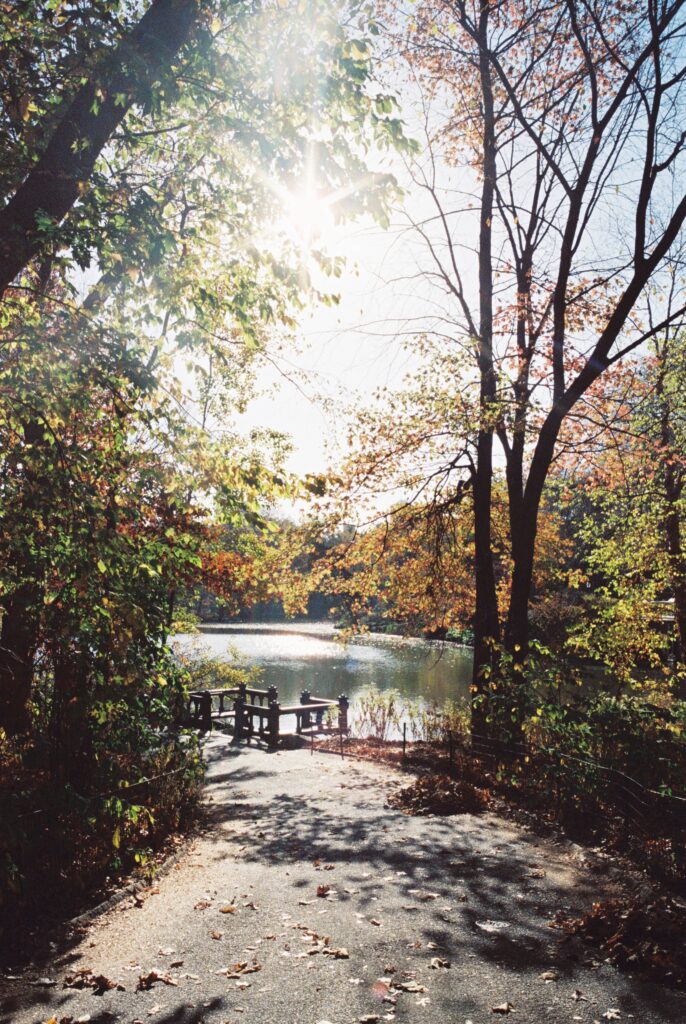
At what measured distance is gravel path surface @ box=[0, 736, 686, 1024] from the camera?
14.1 feet

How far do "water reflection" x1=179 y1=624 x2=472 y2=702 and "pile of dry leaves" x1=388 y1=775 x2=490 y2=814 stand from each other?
5.88 meters

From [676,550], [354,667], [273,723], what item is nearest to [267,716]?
[273,723]

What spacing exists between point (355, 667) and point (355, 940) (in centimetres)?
3791

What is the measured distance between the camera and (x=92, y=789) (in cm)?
665

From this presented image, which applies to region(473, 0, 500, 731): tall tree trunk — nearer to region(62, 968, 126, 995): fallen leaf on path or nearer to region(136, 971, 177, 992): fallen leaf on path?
region(136, 971, 177, 992): fallen leaf on path

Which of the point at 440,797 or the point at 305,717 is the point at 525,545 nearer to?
the point at 440,797

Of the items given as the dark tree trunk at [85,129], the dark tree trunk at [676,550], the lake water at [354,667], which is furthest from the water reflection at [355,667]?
the dark tree trunk at [85,129]

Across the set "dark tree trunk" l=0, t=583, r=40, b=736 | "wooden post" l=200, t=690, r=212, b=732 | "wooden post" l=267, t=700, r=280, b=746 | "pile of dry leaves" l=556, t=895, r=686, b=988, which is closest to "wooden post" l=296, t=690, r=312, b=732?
"wooden post" l=200, t=690, r=212, b=732

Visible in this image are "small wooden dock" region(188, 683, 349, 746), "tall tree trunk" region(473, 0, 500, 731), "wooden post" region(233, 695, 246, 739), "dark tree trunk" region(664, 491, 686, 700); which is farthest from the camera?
"wooden post" region(233, 695, 246, 739)

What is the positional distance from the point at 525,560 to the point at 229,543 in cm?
728

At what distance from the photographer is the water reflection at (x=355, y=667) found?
105 ft

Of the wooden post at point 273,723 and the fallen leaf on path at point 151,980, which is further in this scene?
the wooden post at point 273,723

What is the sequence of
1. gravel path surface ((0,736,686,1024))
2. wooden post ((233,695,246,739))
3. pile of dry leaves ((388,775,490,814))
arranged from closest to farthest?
gravel path surface ((0,736,686,1024)) → pile of dry leaves ((388,775,490,814)) → wooden post ((233,695,246,739))

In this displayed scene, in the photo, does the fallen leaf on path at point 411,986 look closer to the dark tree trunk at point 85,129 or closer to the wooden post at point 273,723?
the dark tree trunk at point 85,129
